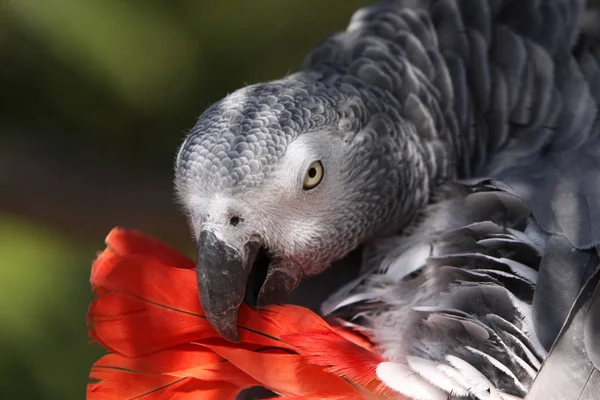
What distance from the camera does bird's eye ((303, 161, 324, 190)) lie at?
90 centimetres

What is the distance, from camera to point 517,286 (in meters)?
0.89

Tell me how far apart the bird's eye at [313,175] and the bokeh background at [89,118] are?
804 mm

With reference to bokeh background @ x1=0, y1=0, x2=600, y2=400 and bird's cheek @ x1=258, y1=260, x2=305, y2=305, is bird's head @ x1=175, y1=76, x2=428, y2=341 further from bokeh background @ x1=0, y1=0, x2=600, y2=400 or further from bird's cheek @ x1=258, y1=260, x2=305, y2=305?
bokeh background @ x1=0, y1=0, x2=600, y2=400

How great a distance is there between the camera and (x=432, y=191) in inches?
43.0

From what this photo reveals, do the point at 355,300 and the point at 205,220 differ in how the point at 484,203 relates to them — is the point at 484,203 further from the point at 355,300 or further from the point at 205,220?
the point at 205,220

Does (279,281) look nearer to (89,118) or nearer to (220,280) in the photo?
(220,280)

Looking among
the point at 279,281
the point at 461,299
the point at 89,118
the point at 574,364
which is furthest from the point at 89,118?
the point at 574,364

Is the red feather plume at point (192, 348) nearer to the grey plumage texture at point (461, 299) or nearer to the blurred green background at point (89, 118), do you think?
the grey plumage texture at point (461, 299)

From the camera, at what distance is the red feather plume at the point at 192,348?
84 centimetres

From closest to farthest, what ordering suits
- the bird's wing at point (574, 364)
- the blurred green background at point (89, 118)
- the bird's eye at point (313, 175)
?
the bird's wing at point (574, 364) < the bird's eye at point (313, 175) < the blurred green background at point (89, 118)

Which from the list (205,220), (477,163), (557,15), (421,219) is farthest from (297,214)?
(557,15)

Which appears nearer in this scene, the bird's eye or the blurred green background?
the bird's eye

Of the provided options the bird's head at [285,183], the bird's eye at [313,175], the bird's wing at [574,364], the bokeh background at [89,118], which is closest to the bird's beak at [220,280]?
the bird's head at [285,183]

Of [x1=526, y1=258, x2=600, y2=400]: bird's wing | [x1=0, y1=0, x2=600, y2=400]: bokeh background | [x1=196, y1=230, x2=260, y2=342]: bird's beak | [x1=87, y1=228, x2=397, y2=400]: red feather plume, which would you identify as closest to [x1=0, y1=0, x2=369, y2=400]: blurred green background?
[x1=0, y1=0, x2=600, y2=400]: bokeh background
